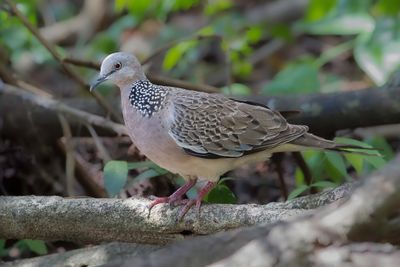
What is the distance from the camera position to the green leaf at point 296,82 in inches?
241

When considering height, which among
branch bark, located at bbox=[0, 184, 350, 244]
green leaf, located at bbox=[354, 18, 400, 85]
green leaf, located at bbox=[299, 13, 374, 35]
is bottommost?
branch bark, located at bbox=[0, 184, 350, 244]

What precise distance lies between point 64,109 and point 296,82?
5.85ft

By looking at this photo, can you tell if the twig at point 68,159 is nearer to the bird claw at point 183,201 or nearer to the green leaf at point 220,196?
the green leaf at point 220,196

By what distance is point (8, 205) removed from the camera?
13.1 ft

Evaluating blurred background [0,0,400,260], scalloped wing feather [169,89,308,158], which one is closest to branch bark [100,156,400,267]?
scalloped wing feather [169,89,308,158]

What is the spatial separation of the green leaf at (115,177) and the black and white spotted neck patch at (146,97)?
1.10ft

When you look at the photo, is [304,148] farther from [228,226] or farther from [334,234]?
[334,234]

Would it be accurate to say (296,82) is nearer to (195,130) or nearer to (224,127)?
(224,127)

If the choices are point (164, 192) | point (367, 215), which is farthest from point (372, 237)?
point (164, 192)

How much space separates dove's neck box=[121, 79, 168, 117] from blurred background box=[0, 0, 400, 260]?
1.12 feet

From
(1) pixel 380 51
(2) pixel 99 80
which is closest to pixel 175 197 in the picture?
(2) pixel 99 80

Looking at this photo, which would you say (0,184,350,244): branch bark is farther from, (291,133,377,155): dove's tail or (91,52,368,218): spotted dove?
(291,133,377,155): dove's tail

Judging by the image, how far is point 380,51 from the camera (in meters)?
6.88

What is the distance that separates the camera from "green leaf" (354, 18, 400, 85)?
6.76m
